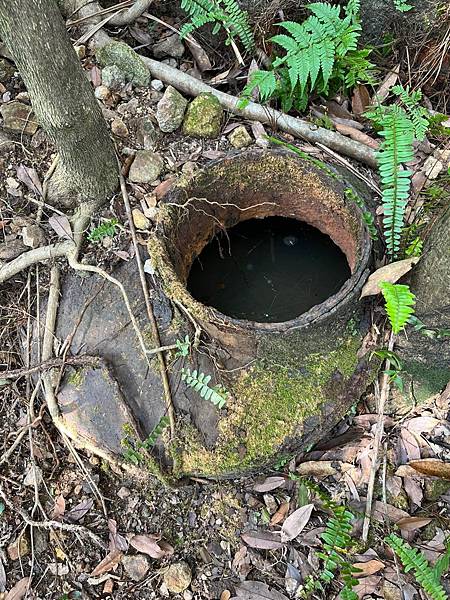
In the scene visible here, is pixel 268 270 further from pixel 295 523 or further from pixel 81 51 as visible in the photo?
pixel 81 51

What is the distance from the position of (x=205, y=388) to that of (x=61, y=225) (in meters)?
1.12

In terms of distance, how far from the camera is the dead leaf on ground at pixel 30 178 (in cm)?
287

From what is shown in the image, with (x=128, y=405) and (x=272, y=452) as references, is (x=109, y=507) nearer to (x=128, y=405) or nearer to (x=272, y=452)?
(x=128, y=405)

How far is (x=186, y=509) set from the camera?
257 centimetres

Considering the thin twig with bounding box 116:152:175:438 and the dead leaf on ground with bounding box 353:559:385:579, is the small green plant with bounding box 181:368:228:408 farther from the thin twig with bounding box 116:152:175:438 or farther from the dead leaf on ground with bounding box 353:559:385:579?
the dead leaf on ground with bounding box 353:559:385:579

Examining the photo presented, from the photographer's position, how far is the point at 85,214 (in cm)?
270

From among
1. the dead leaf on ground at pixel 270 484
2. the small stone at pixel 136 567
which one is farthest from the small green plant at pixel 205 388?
the small stone at pixel 136 567

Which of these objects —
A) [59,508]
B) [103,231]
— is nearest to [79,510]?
[59,508]

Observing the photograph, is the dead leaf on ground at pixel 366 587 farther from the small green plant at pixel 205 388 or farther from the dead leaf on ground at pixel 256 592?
the small green plant at pixel 205 388

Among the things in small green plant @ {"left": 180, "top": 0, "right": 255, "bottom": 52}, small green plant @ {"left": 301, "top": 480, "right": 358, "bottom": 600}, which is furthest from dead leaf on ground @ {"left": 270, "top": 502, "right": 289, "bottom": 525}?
small green plant @ {"left": 180, "top": 0, "right": 255, "bottom": 52}

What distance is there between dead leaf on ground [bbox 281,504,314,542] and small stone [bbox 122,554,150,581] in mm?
610

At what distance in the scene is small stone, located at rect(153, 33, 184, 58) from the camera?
3229 mm

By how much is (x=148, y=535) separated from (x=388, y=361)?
1.31 m

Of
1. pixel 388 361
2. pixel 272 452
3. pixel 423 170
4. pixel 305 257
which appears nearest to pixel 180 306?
pixel 272 452
